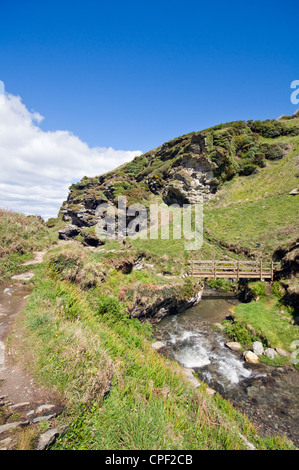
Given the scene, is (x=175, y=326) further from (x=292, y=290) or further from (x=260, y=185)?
(x=260, y=185)

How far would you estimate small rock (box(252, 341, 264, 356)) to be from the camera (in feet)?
40.4

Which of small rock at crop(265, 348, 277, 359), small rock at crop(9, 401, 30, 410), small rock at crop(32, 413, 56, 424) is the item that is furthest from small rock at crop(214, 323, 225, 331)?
small rock at crop(9, 401, 30, 410)

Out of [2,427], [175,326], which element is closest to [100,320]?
[2,427]

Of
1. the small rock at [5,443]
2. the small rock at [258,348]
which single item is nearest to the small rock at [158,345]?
the small rock at [258,348]

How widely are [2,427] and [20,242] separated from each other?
424 inches

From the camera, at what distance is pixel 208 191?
4928cm

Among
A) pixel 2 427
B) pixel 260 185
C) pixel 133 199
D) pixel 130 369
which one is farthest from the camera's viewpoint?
pixel 133 199

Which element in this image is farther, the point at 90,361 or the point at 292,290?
the point at 292,290

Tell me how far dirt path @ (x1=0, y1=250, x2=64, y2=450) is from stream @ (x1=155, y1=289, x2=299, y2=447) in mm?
8797

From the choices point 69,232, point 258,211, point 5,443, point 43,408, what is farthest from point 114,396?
point 69,232

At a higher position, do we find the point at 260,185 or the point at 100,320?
the point at 260,185

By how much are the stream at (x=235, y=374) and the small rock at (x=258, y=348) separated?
817 mm

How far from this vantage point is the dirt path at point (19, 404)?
3.27m

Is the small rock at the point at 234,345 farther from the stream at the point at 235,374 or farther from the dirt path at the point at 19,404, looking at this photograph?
the dirt path at the point at 19,404
